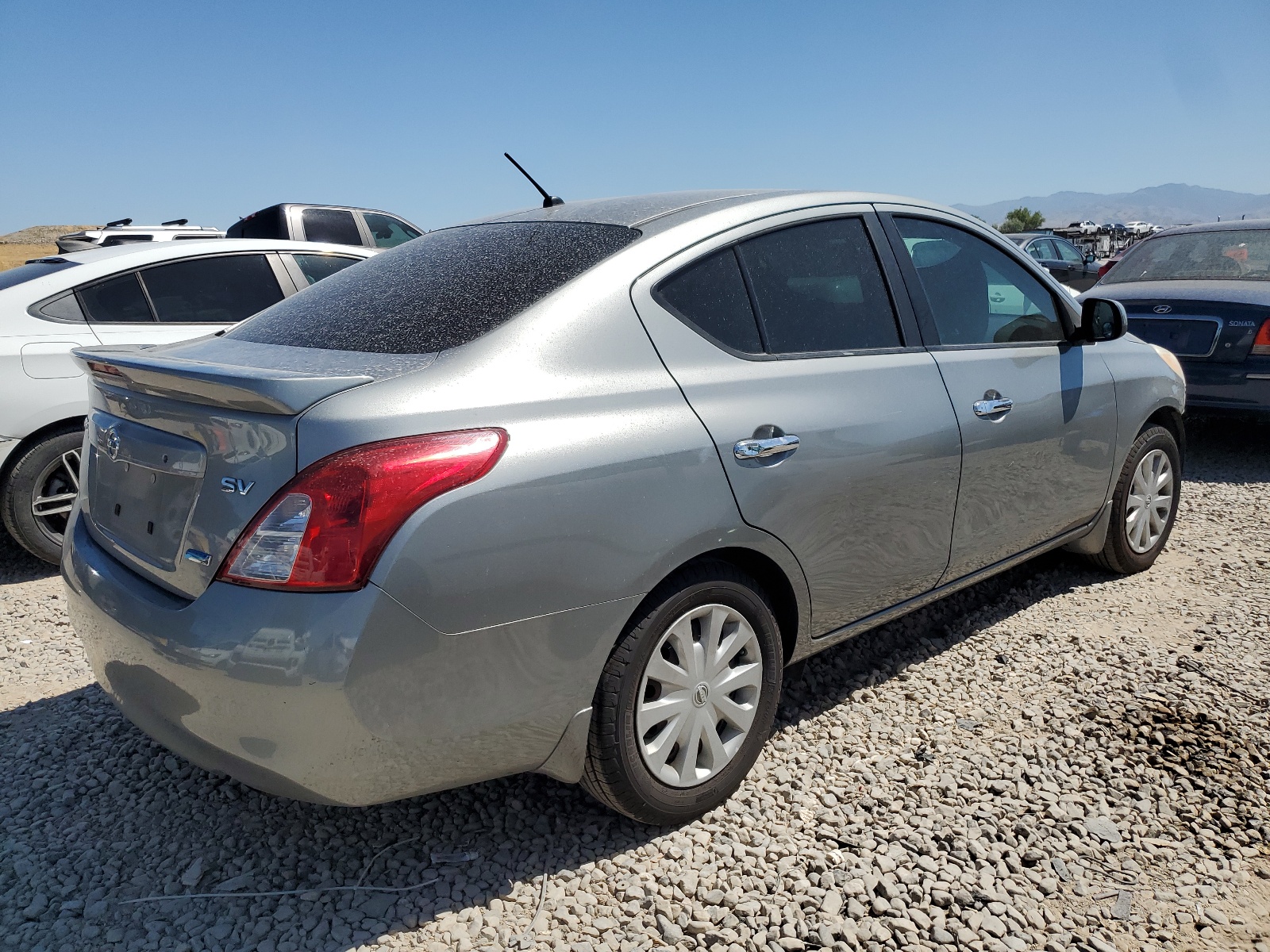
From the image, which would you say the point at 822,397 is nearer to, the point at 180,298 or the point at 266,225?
the point at 180,298

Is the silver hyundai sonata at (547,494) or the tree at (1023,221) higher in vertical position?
the silver hyundai sonata at (547,494)

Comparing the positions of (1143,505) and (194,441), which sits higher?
(194,441)

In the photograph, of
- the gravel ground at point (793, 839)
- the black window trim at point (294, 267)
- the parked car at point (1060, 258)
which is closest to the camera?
the gravel ground at point (793, 839)

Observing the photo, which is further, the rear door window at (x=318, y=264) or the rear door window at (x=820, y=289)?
the rear door window at (x=318, y=264)

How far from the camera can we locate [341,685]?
1.96 meters

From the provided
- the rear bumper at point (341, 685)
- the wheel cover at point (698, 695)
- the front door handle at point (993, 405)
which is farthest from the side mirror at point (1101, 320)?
the rear bumper at point (341, 685)

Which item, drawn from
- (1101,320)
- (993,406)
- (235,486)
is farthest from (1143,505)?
(235,486)

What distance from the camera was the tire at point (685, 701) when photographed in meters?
2.40

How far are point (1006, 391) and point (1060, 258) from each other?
1752cm

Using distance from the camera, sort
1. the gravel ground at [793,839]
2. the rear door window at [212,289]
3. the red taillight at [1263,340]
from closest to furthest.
Result: 1. the gravel ground at [793,839]
2. the rear door window at [212,289]
3. the red taillight at [1263,340]

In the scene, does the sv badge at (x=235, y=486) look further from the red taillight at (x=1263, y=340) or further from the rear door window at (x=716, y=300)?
the red taillight at (x=1263, y=340)

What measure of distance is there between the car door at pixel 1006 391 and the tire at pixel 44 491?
4.07 metres

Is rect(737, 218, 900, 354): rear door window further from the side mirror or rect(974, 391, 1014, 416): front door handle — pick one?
the side mirror

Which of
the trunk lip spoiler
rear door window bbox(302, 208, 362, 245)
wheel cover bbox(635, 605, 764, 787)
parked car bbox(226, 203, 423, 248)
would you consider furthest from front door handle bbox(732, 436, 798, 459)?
rear door window bbox(302, 208, 362, 245)
